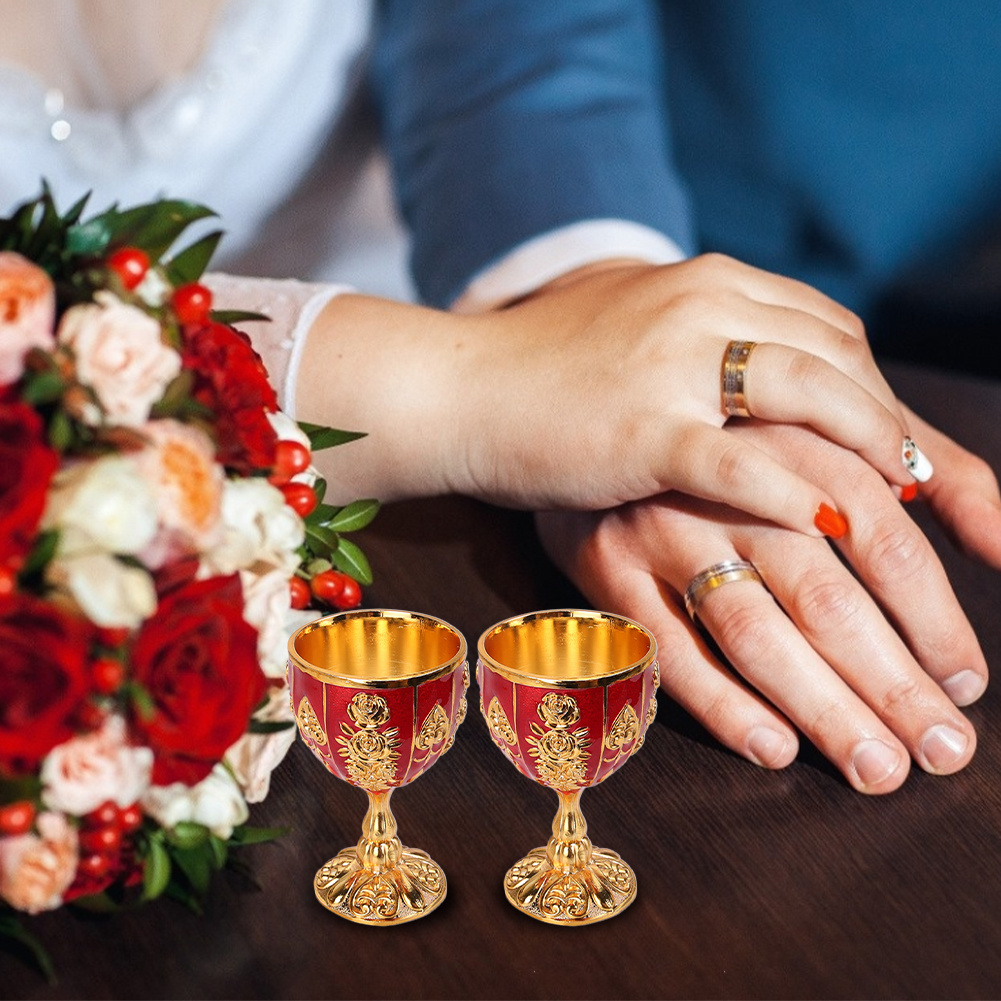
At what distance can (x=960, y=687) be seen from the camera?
59 cm

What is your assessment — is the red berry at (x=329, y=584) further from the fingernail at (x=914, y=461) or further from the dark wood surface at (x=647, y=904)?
the fingernail at (x=914, y=461)

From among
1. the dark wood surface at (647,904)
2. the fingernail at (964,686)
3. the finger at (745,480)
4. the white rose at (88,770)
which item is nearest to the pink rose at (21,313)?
the white rose at (88,770)

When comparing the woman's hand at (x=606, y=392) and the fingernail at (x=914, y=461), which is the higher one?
the woman's hand at (x=606, y=392)

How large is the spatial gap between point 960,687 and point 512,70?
74cm

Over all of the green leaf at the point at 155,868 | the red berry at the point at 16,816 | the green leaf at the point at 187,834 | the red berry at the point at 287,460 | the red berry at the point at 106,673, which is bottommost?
the green leaf at the point at 155,868

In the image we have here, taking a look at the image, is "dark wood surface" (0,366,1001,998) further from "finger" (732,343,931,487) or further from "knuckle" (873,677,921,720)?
"finger" (732,343,931,487)

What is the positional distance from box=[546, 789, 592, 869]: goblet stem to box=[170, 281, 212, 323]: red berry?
0.67 feet

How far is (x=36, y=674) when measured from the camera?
34 centimetres

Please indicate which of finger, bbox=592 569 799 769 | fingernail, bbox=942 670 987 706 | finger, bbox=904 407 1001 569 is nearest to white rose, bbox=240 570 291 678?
finger, bbox=592 569 799 769

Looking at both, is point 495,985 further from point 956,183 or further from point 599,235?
point 956,183

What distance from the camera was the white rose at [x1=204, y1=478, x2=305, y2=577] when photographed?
1.28 feet

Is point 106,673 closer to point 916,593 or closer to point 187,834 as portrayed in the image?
point 187,834

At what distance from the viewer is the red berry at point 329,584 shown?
49cm

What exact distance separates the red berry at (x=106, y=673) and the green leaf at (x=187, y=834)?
7 cm
